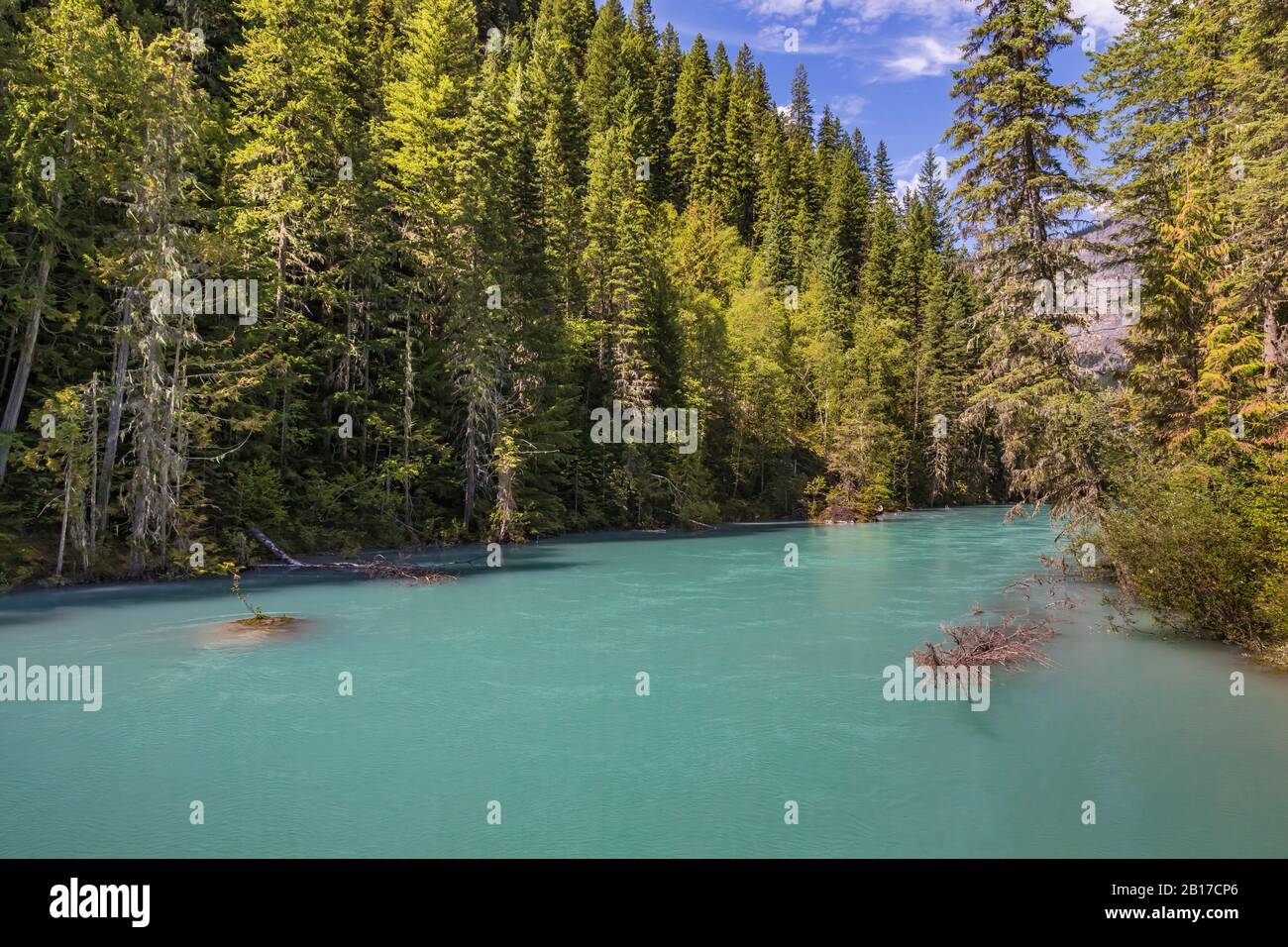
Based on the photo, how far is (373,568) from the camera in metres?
23.0

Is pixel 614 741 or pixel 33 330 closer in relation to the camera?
pixel 614 741

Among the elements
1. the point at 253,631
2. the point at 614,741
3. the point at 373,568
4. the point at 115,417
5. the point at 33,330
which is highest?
the point at 33,330

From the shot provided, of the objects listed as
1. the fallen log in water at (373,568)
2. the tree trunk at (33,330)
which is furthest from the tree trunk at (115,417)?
the fallen log in water at (373,568)

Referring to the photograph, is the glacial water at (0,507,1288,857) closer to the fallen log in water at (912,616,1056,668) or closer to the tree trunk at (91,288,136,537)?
the fallen log in water at (912,616,1056,668)

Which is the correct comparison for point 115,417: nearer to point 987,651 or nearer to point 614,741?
point 614,741

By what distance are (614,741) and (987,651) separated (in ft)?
23.2

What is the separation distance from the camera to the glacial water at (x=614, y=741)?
23.3 feet

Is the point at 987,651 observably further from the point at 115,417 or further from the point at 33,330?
the point at 33,330

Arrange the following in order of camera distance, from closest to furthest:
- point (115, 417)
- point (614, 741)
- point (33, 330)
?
point (614, 741), point (33, 330), point (115, 417)

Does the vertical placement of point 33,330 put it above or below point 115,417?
above

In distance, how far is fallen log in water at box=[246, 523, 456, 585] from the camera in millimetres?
22547

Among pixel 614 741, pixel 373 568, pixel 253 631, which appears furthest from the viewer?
pixel 373 568

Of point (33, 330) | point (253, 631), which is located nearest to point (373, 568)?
point (253, 631)

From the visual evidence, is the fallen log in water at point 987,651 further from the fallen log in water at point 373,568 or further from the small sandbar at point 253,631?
the fallen log in water at point 373,568
